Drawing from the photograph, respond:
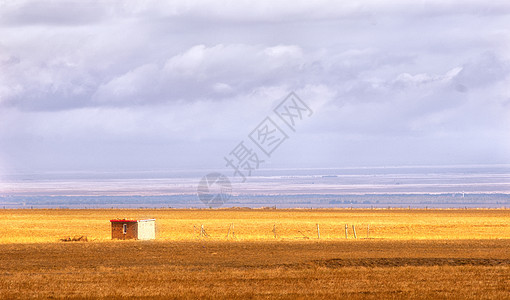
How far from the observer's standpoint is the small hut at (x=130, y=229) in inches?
2048

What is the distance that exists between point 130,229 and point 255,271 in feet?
77.7

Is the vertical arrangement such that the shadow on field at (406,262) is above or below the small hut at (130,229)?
below

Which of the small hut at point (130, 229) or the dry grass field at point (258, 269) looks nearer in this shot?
the dry grass field at point (258, 269)

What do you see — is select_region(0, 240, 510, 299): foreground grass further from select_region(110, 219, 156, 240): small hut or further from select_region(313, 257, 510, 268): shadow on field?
select_region(110, 219, 156, 240): small hut

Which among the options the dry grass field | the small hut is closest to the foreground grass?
the dry grass field

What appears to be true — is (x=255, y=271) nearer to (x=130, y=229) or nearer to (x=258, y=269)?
(x=258, y=269)

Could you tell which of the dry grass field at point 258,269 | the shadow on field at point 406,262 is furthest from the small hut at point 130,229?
the shadow on field at point 406,262

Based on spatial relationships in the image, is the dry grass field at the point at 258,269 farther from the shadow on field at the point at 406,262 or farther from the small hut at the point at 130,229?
the small hut at the point at 130,229

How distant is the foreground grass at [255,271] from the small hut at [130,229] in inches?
240

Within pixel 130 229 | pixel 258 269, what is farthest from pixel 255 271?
pixel 130 229

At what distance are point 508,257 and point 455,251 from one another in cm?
408

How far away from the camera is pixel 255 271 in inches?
1190

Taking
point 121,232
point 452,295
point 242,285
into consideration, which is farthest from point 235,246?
point 452,295

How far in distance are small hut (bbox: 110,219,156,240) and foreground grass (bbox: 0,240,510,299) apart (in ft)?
20.0
